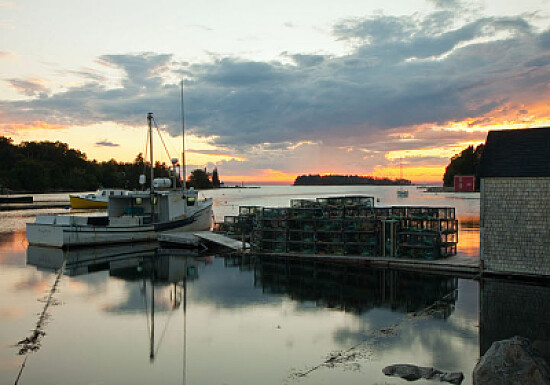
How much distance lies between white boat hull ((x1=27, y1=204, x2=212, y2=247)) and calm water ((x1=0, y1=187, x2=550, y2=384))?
6.82 metres

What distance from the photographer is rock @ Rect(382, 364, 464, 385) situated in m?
8.86

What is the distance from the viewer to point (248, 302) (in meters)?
15.4

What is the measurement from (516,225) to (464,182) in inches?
5383

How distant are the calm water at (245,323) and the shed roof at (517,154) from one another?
13.0 feet

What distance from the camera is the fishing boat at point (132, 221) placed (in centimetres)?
2859

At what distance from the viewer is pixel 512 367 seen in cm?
776

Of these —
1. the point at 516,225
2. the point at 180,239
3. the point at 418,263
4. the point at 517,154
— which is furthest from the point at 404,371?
the point at 180,239

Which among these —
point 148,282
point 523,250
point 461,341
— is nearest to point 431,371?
point 461,341

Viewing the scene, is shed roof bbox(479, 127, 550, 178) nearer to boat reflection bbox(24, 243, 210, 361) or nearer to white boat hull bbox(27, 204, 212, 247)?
boat reflection bbox(24, 243, 210, 361)

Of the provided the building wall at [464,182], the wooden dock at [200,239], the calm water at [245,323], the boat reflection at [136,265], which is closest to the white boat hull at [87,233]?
the boat reflection at [136,265]

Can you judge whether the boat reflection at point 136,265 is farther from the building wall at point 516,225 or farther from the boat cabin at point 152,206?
the building wall at point 516,225

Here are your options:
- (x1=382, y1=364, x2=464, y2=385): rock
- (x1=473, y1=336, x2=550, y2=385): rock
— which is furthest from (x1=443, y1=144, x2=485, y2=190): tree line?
(x1=473, y1=336, x2=550, y2=385): rock

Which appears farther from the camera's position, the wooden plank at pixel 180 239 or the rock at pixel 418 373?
Result: the wooden plank at pixel 180 239

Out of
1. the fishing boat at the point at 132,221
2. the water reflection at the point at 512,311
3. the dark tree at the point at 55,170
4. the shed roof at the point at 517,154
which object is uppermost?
the dark tree at the point at 55,170
